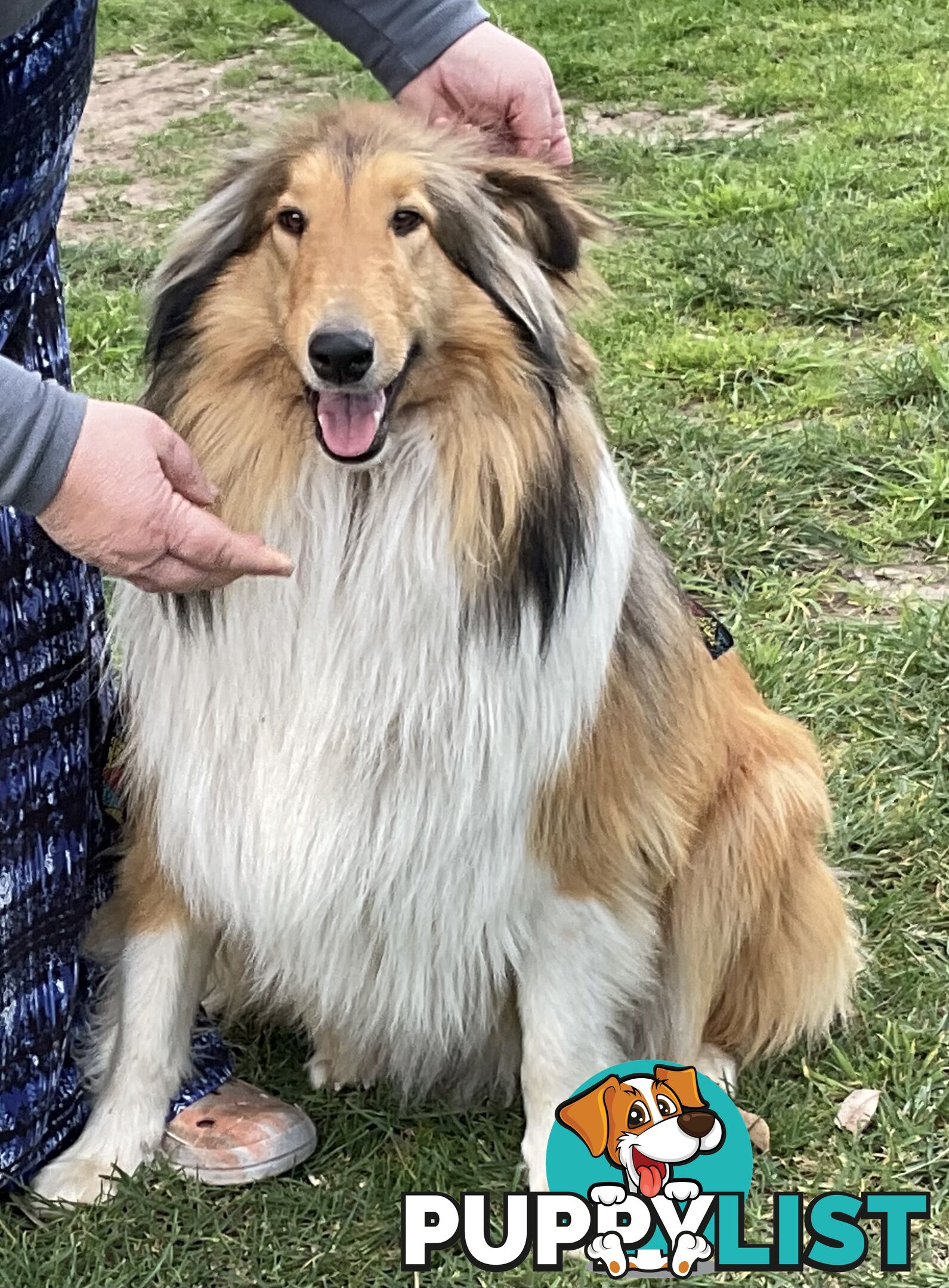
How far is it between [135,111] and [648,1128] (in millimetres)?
7603

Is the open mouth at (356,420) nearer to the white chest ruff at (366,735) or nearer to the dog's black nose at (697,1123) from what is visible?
the white chest ruff at (366,735)

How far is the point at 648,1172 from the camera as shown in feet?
6.91

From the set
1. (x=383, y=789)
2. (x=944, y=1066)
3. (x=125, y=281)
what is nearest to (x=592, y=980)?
(x=383, y=789)

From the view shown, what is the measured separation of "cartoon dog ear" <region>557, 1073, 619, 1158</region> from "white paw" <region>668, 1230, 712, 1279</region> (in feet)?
0.65

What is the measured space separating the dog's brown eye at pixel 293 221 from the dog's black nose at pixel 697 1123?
1.33 metres

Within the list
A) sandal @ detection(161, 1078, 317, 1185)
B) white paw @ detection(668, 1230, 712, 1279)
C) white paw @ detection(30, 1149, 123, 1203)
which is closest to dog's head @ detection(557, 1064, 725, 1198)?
white paw @ detection(668, 1230, 712, 1279)

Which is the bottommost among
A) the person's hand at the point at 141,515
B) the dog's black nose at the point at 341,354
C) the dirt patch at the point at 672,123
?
the dirt patch at the point at 672,123

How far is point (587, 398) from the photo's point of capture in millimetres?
2252

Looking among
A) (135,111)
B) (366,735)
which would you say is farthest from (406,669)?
(135,111)

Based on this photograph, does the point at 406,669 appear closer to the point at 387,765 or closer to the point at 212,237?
the point at 387,765

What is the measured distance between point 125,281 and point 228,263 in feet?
13.5

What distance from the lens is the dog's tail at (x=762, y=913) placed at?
8.36ft

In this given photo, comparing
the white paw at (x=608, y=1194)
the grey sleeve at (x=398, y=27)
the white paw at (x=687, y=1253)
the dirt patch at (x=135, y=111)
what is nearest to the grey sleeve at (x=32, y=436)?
the grey sleeve at (x=398, y=27)

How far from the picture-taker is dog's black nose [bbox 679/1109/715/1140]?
83.1 inches
